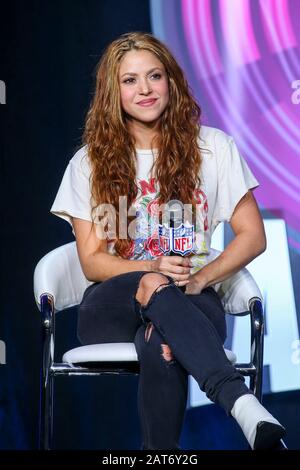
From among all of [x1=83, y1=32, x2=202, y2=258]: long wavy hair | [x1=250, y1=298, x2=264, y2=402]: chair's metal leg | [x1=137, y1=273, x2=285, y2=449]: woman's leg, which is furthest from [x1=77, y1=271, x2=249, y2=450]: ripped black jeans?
[x1=83, y1=32, x2=202, y2=258]: long wavy hair

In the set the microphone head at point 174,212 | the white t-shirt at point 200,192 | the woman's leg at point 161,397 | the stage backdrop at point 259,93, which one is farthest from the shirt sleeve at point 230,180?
the stage backdrop at point 259,93

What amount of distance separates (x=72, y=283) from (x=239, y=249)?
47 centimetres

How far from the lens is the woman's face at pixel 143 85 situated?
2.49 meters

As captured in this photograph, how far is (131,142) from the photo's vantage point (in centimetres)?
256

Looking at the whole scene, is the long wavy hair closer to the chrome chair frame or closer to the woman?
the woman

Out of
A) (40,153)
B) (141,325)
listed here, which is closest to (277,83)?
(40,153)

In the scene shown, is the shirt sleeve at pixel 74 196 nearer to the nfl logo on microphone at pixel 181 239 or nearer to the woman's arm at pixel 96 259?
the woman's arm at pixel 96 259

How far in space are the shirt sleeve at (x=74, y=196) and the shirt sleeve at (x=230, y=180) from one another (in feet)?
1.11

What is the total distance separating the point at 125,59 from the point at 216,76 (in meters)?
0.72

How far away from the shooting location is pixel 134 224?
2.48 metres

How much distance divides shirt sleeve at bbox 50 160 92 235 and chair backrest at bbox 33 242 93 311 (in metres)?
0.12
